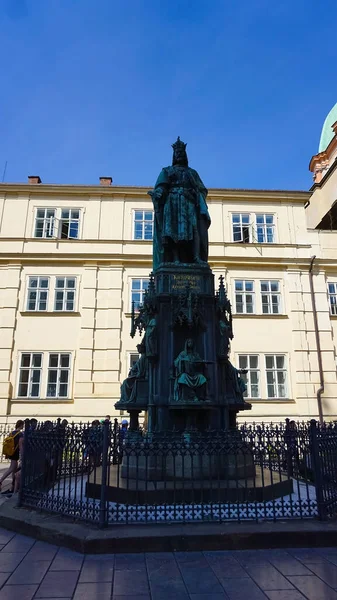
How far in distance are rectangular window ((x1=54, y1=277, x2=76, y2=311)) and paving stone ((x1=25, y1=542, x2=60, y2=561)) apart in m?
16.6

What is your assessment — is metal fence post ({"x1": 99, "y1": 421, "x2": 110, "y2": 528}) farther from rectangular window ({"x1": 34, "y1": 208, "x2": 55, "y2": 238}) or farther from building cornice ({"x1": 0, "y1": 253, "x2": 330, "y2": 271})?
rectangular window ({"x1": 34, "y1": 208, "x2": 55, "y2": 238})

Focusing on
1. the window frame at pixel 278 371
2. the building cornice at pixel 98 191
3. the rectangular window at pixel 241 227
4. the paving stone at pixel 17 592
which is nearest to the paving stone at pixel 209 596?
the paving stone at pixel 17 592

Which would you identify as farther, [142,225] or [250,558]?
[142,225]

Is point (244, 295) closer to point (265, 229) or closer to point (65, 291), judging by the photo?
point (265, 229)

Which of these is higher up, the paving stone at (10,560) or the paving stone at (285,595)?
the paving stone at (285,595)

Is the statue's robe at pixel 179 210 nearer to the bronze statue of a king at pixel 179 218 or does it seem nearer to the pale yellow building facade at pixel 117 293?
the bronze statue of a king at pixel 179 218

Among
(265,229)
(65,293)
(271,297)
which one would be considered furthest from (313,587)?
(265,229)

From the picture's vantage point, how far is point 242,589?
158 inches

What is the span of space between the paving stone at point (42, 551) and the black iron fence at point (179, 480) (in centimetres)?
54

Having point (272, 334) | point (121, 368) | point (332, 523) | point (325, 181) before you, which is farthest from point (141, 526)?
point (325, 181)

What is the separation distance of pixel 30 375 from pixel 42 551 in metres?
16.0

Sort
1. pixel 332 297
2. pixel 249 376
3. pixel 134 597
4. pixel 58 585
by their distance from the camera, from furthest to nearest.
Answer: pixel 332 297, pixel 249 376, pixel 58 585, pixel 134 597

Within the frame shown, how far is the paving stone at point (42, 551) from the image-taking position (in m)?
4.93

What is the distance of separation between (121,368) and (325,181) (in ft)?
68.0
